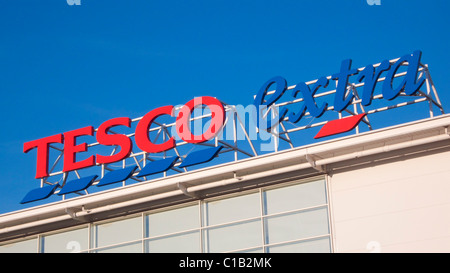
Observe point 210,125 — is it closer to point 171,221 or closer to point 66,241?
point 171,221

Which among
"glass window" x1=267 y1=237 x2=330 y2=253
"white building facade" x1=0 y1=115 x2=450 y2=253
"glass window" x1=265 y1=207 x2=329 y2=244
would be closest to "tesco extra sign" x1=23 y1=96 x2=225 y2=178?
"white building facade" x1=0 y1=115 x2=450 y2=253

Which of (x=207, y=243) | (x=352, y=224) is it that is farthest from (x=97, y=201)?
(x=352, y=224)

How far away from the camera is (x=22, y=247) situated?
39844mm

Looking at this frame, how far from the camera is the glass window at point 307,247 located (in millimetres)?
32656

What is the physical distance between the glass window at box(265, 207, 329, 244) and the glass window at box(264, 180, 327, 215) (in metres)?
0.30

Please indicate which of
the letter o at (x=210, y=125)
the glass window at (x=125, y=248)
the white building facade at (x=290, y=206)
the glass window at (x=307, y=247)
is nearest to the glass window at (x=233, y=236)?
the white building facade at (x=290, y=206)

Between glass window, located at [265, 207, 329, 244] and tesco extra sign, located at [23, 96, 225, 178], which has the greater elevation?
tesco extra sign, located at [23, 96, 225, 178]

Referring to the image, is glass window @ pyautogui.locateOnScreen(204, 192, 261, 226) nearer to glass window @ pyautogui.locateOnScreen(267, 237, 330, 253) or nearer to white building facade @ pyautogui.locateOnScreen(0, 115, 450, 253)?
white building facade @ pyautogui.locateOnScreen(0, 115, 450, 253)

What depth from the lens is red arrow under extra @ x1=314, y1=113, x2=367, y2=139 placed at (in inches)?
1364

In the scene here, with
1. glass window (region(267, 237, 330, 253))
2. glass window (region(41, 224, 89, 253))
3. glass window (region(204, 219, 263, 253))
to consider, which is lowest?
glass window (region(267, 237, 330, 253))

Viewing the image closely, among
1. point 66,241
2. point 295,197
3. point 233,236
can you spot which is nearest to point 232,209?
point 233,236

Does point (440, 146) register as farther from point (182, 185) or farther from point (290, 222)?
point (182, 185)

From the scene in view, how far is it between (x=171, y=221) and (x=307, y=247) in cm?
629

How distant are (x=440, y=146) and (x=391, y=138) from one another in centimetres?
175
